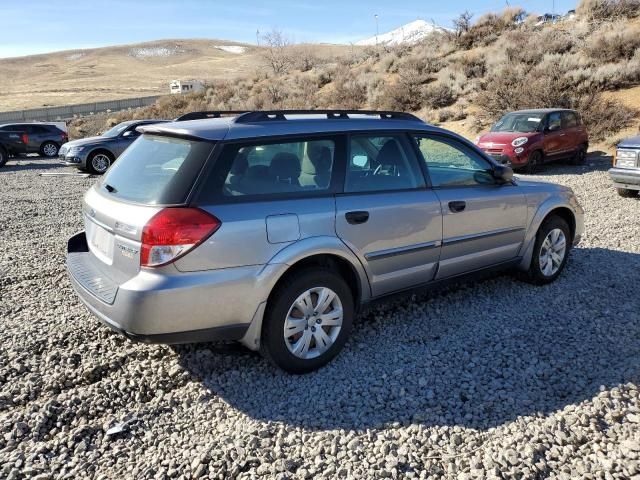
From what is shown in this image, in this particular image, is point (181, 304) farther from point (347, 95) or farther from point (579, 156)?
point (347, 95)

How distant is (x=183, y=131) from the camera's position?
3508 millimetres

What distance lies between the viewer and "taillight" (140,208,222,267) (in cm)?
308

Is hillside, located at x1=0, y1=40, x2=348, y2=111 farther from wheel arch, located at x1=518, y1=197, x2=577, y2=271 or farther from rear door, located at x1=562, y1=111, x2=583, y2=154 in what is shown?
wheel arch, located at x1=518, y1=197, x2=577, y2=271

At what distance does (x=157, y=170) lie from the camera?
11.5 feet

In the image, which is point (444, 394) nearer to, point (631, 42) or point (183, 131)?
point (183, 131)

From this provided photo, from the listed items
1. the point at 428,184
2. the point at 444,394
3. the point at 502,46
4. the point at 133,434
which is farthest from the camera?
the point at 502,46

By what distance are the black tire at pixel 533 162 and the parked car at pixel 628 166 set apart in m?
3.69

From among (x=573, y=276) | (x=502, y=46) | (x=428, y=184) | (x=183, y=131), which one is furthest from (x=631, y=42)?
(x=183, y=131)

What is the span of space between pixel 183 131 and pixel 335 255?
4.28 ft

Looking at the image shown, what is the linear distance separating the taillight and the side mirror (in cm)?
275

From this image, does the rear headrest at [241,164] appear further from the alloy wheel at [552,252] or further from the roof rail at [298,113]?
the alloy wheel at [552,252]

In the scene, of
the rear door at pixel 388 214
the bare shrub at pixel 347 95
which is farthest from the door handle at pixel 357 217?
the bare shrub at pixel 347 95

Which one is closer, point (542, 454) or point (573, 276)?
point (542, 454)

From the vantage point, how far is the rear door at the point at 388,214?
3.80 meters
